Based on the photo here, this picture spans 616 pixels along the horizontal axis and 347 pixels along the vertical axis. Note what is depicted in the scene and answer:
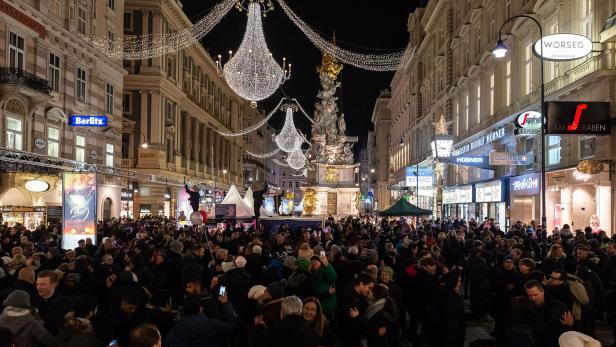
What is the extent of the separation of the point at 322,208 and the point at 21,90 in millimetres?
27021

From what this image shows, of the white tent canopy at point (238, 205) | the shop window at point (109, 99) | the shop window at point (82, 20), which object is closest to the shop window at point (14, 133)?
the shop window at point (82, 20)

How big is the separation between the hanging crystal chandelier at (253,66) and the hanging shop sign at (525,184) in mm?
12733

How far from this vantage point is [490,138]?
32906 millimetres

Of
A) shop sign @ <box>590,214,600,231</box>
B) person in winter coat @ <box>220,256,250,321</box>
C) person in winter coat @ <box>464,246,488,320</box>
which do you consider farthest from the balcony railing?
shop sign @ <box>590,214,600,231</box>

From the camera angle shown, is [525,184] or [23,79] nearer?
[23,79]

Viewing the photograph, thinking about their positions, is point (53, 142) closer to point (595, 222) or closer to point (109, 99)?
point (109, 99)

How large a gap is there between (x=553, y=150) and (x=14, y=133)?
78.1 ft

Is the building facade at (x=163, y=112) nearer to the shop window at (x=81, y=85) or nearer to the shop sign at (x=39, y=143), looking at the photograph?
the shop window at (x=81, y=85)

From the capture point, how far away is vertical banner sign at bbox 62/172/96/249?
1878cm

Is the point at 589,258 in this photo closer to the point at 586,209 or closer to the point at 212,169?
the point at 586,209

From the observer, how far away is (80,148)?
34.3 metres

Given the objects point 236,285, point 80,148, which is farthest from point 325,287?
point 80,148

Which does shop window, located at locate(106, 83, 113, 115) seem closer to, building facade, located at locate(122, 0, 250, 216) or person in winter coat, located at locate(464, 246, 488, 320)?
building facade, located at locate(122, 0, 250, 216)

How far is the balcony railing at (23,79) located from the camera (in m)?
26.2
